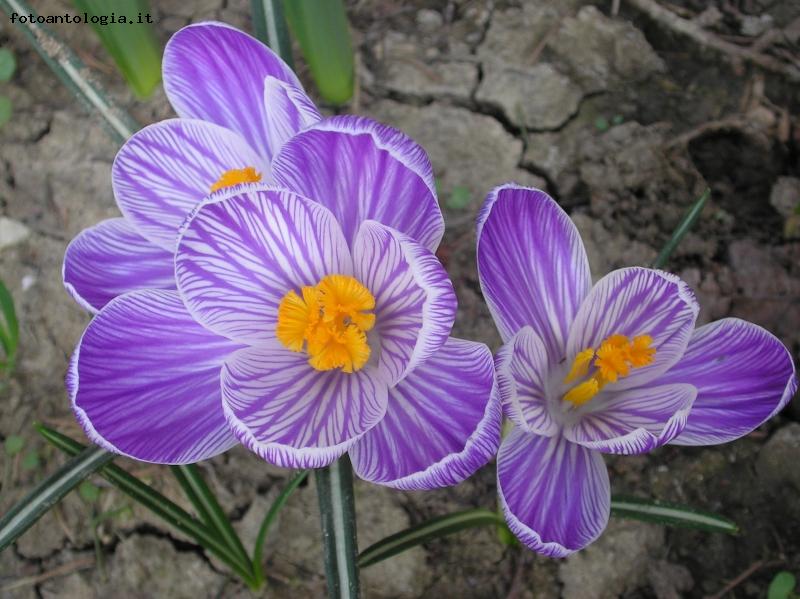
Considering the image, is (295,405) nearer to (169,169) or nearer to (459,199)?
(169,169)

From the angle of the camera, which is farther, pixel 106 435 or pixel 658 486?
pixel 658 486

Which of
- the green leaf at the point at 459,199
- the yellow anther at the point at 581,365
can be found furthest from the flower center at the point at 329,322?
the green leaf at the point at 459,199

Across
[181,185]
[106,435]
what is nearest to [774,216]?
[181,185]

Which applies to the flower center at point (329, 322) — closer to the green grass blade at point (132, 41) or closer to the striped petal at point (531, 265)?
the striped petal at point (531, 265)

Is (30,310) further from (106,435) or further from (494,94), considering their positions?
(494,94)

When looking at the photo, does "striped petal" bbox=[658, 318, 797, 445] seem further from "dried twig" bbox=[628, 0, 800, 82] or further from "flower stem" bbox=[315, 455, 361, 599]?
"dried twig" bbox=[628, 0, 800, 82]

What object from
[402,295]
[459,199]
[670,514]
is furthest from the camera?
[459,199]

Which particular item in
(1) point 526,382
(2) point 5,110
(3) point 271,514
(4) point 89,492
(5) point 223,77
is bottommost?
(4) point 89,492

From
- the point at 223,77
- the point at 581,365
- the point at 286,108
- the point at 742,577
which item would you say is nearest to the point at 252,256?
the point at 286,108
